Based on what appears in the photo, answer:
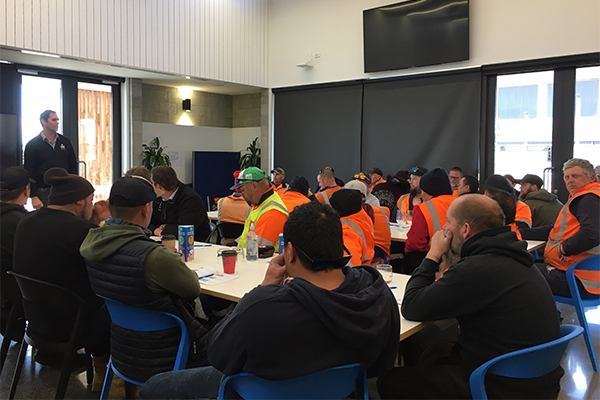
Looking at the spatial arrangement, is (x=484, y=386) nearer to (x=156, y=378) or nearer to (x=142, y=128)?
(x=156, y=378)

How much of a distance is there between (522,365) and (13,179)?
372 cm

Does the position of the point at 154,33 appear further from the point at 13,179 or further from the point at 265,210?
the point at 265,210

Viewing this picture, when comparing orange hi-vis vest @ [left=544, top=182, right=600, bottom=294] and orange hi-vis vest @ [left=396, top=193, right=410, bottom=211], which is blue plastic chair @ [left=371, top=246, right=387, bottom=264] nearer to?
orange hi-vis vest @ [left=544, top=182, right=600, bottom=294]

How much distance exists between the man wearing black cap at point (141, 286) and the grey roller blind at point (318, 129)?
7182 mm

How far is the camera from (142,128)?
9.13 meters

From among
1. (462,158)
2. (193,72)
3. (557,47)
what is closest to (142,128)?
(193,72)

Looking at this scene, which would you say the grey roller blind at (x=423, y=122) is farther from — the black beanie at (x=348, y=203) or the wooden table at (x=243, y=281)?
the wooden table at (x=243, y=281)

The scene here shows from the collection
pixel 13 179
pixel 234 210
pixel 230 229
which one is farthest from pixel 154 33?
pixel 13 179

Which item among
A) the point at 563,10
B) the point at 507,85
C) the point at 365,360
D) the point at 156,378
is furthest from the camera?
the point at 507,85

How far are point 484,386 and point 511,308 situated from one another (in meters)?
0.36

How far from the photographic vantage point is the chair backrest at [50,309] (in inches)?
98.7

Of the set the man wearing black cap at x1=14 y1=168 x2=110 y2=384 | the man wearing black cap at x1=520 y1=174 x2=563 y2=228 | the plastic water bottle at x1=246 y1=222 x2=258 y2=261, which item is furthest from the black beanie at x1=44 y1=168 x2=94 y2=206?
the man wearing black cap at x1=520 y1=174 x2=563 y2=228

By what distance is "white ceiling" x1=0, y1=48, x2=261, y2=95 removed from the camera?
6938 millimetres

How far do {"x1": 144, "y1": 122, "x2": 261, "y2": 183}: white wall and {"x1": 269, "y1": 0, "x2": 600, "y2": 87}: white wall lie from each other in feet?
5.73
